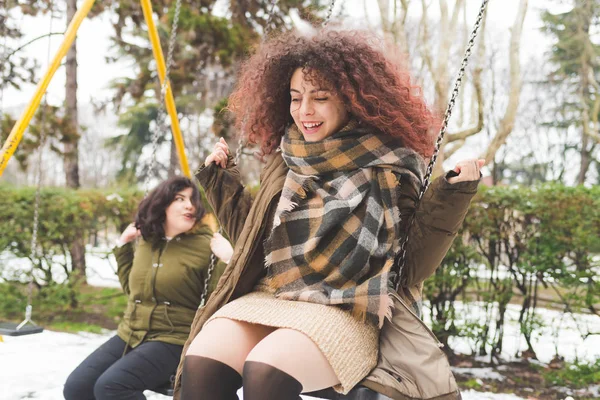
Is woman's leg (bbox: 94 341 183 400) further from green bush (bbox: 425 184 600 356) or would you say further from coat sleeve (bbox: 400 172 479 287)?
green bush (bbox: 425 184 600 356)

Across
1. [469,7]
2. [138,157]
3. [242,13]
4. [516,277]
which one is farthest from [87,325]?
[138,157]

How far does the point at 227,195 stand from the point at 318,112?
1.76 feet

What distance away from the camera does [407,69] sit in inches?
81.2

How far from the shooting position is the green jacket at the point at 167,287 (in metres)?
2.62

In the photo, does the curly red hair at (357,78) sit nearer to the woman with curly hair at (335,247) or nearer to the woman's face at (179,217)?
the woman with curly hair at (335,247)

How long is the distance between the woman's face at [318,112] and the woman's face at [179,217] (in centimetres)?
113

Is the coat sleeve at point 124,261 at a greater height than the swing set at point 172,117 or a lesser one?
lesser

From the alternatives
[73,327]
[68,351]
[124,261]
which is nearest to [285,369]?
[124,261]

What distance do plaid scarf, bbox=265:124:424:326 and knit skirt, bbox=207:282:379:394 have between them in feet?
0.14

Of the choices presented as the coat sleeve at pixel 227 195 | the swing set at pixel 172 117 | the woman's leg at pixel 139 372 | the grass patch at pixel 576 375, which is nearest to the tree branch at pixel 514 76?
the grass patch at pixel 576 375

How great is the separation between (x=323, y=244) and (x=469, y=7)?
19.7 ft

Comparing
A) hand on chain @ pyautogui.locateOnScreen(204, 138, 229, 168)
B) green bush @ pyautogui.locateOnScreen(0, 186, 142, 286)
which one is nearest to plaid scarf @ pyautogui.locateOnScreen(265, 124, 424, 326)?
hand on chain @ pyautogui.locateOnScreen(204, 138, 229, 168)

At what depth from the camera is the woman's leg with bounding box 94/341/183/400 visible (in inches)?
92.9

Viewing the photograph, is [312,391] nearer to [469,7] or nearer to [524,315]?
[524,315]
